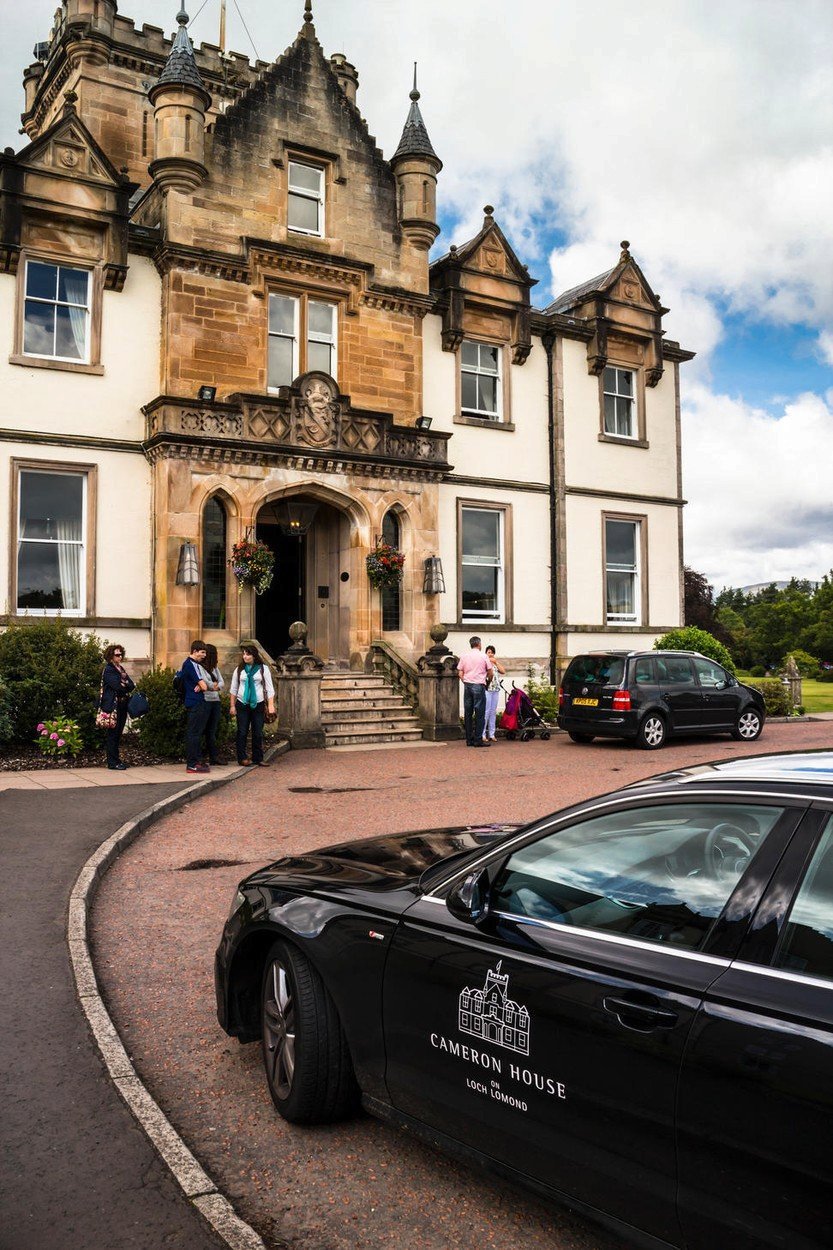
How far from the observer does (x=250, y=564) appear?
18.3m

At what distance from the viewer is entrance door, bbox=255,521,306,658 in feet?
69.9

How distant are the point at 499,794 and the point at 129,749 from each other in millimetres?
6440

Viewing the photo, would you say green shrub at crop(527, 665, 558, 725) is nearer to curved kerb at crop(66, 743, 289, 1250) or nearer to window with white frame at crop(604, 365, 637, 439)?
window with white frame at crop(604, 365, 637, 439)

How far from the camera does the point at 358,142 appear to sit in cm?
2122

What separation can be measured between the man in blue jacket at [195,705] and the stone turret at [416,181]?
12081 mm

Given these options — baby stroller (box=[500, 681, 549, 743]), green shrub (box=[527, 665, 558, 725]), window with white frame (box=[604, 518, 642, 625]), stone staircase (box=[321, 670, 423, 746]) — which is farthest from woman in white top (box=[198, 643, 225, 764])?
window with white frame (box=[604, 518, 642, 625])

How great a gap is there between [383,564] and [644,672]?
5610mm

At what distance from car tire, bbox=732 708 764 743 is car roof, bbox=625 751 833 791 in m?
16.3

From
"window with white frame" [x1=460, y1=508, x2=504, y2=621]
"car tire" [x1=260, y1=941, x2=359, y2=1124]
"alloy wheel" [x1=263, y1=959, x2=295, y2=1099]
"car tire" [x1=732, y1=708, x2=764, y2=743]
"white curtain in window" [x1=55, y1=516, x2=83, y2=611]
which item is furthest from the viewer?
"window with white frame" [x1=460, y1=508, x2=504, y2=621]

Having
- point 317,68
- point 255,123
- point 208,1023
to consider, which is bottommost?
point 208,1023

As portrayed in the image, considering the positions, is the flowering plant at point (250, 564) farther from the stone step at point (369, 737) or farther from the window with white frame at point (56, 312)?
the window with white frame at point (56, 312)

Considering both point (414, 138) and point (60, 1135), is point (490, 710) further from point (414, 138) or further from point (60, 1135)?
point (60, 1135)

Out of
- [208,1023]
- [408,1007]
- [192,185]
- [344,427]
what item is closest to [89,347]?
[192,185]

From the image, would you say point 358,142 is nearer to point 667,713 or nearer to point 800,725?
point 667,713
